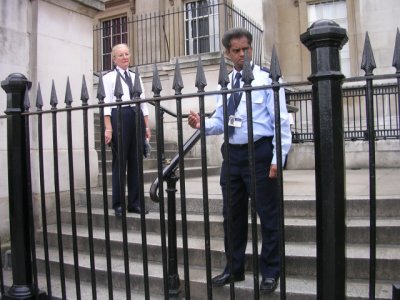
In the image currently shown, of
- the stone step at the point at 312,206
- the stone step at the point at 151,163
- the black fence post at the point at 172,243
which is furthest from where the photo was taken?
the stone step at the point at 151,163

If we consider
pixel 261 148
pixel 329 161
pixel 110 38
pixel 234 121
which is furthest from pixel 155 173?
pixel 110 38

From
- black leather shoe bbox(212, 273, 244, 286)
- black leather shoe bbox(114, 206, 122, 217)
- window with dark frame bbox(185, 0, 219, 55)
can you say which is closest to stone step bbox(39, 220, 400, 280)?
black leather shoe bbox(114, 206, 122, 217)

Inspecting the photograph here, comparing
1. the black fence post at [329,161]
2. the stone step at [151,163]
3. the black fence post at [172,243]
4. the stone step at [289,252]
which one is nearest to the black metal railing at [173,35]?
the stone step at [151,163]

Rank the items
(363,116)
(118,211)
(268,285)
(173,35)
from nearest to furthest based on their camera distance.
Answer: (268,285) → (118,211) → (363,116) → (173,35)

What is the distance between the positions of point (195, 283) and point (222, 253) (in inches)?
16.0

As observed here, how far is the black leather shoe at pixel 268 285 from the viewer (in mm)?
3361

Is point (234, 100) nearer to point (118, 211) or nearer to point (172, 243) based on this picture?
point (172, 243)

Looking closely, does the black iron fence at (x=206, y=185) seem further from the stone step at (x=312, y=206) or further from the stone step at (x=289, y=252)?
the stone step at (x=312, y=206)

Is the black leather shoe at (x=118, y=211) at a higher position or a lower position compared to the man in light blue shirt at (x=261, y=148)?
lower

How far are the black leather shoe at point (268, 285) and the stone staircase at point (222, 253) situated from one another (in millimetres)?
61

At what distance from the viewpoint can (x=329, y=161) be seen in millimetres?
2242

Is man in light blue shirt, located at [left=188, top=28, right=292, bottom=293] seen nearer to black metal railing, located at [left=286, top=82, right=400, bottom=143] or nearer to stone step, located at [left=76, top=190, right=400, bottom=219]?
stone step, located at [left=76, top=190, right=400, bottom=219]

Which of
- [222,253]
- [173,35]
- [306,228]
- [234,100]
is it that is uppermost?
[173,35]

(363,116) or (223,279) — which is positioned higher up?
(363,116)
